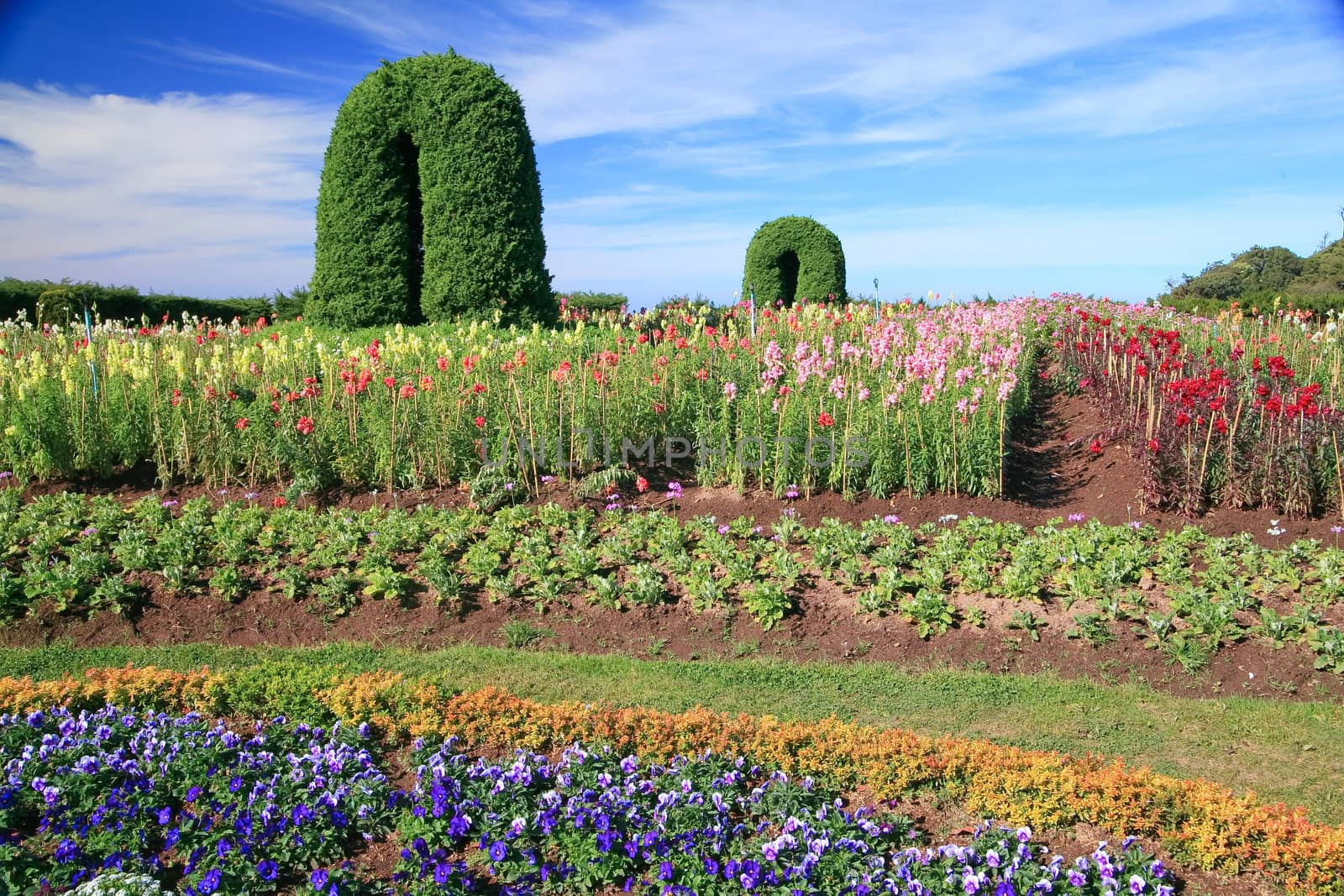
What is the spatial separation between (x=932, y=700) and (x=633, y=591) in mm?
1752

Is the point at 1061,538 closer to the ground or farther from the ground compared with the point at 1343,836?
farther from the ground

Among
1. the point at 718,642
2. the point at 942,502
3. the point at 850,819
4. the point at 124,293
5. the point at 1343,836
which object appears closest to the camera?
the point at 1343,836

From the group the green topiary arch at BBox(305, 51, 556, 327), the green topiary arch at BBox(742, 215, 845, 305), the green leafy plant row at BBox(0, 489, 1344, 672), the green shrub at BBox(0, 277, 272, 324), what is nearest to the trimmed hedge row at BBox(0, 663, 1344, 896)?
the green leafy plant row at BBox(0, 489, 1344, 672)

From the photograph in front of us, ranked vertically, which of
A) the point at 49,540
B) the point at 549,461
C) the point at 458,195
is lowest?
the point at 49,540

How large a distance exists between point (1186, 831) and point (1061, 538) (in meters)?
2.71

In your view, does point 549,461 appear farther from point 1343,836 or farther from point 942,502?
point 1343,836

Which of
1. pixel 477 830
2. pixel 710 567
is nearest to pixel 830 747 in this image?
pixel 477 830

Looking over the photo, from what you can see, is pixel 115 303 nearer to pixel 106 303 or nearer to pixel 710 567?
pixel 106 303

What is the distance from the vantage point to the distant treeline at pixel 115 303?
14.3m

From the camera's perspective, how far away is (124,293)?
1638 cm

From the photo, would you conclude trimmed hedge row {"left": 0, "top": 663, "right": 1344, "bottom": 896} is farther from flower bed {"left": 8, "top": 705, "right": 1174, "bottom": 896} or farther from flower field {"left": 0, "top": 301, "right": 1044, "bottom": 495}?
flower field {"left": 0, "top": 301, "right": 1044, "bottom": 495}

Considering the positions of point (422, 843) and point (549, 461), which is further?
point (549, 461)

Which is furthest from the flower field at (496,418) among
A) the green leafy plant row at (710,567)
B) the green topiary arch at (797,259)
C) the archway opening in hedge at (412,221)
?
the green topiary arch at (797,259)

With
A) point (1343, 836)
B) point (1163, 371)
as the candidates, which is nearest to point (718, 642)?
point (1343, 836)
